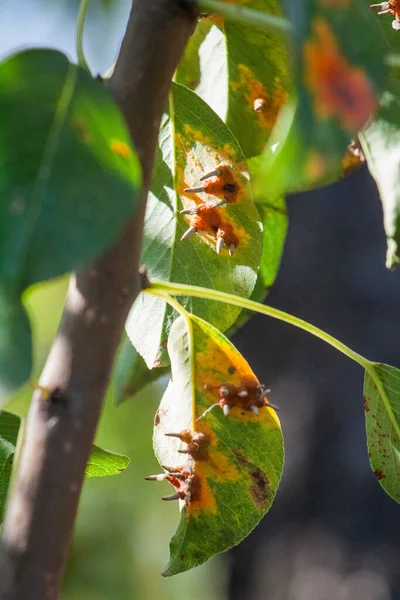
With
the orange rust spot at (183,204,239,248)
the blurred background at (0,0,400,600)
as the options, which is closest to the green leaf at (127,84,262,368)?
the orange rust spot at (183,204,239,248)

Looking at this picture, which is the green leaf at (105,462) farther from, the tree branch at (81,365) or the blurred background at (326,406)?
the blurred background at (326,406)

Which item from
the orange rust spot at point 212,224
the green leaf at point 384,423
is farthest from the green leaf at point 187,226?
the green leaf at point 384,423

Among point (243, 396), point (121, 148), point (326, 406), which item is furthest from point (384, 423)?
point (326, 406)

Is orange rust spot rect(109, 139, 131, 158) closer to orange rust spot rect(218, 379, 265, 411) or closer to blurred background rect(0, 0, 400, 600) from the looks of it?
orange rust spot rect(218, 379, 265, 411)

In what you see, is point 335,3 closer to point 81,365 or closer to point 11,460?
point 81,365

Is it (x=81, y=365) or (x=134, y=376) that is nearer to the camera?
(x=81, y=365)

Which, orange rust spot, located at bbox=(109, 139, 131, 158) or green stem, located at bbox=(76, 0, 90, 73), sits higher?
green stem, located at bbox=(76, 0, 90, 73)
